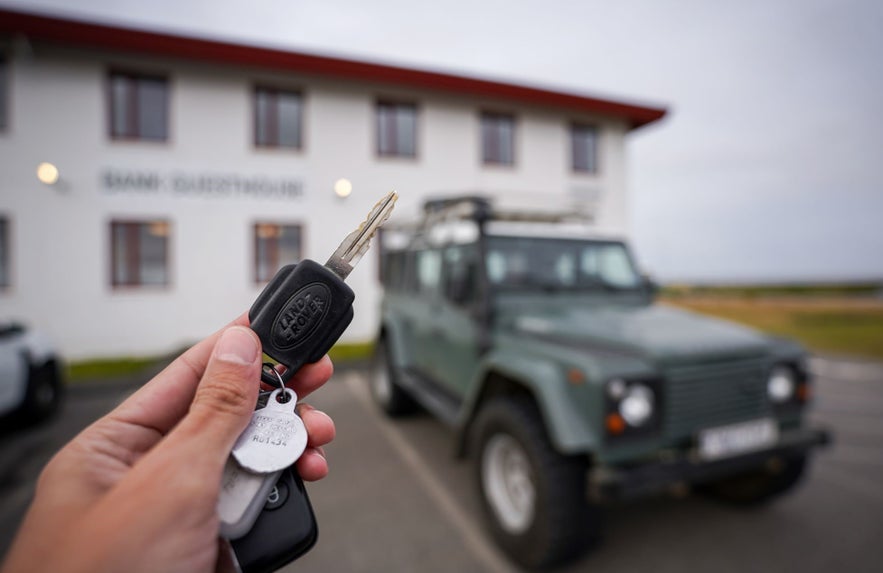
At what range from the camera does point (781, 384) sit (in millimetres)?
2623

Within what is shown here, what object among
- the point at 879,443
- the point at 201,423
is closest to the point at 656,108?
the point at 879,443

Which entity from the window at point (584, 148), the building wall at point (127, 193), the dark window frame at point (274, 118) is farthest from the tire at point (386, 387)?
the window at point (584, 148)

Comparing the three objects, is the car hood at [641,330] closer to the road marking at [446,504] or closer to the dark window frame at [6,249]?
the road marking at [446,504]

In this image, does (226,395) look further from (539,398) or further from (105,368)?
(105,368)

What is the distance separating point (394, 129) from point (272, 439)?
9136mm

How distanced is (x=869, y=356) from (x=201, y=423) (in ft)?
37.1

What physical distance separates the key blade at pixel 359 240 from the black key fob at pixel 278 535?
324mm

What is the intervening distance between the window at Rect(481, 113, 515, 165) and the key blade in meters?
9.76

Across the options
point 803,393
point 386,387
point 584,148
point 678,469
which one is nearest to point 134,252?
point 386,387

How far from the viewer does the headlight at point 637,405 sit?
2168 millimetres

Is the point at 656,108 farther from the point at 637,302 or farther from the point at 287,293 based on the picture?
the point at 287,293

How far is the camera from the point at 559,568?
2.32m

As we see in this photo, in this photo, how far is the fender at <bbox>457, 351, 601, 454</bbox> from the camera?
83.2 inches

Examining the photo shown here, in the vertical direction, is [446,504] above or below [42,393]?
below
